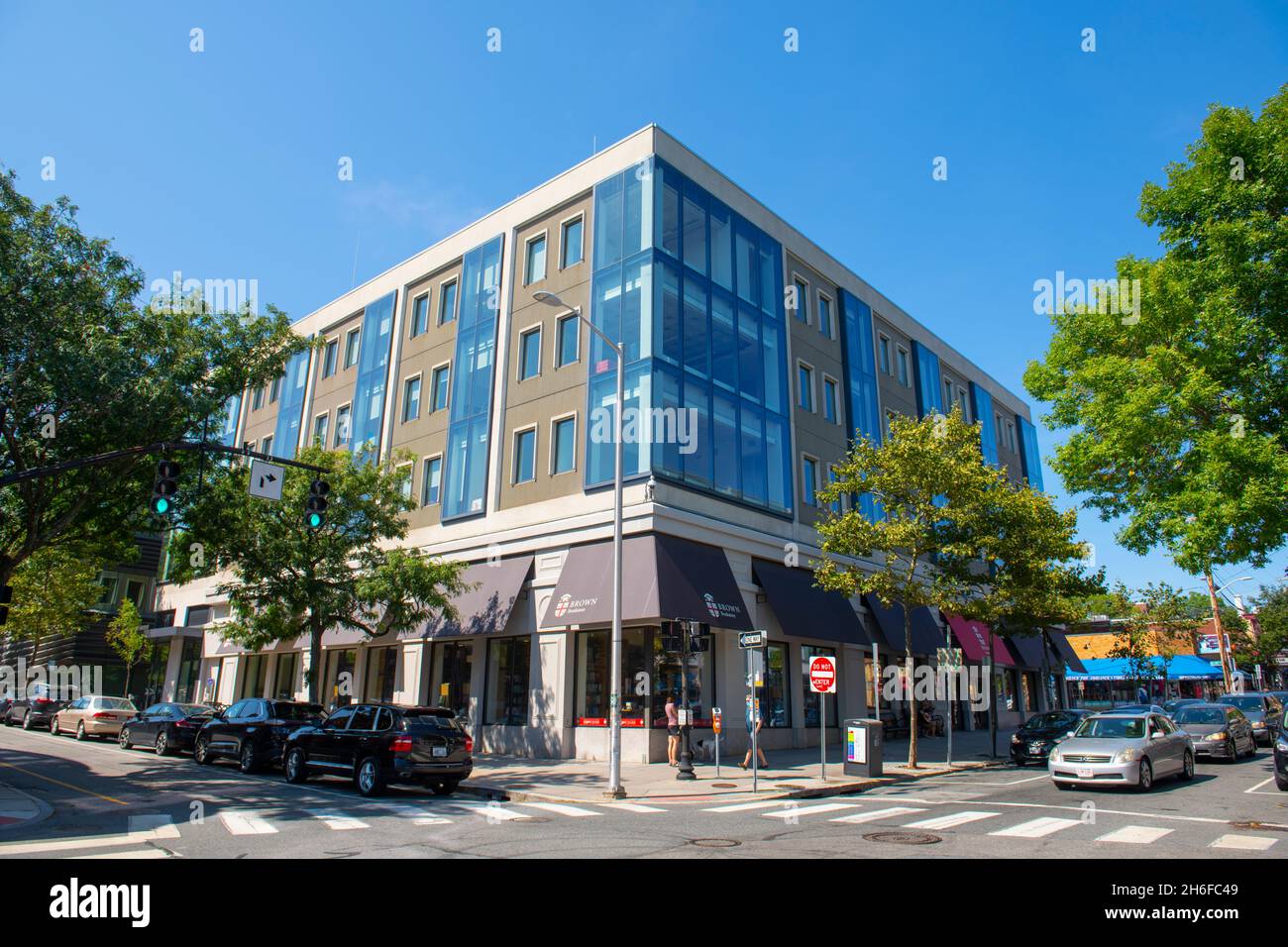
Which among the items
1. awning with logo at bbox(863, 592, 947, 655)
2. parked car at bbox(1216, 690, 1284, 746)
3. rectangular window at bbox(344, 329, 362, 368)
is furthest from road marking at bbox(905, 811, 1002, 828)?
rectangular window at bbox(344, 329, 362, 368)

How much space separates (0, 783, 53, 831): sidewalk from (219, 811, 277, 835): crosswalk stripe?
2.52 meters

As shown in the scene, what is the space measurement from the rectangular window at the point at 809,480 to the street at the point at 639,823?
13.2 m

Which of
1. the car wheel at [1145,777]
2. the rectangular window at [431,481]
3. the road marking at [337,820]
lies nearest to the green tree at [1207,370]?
the car wheel at [1145,777]

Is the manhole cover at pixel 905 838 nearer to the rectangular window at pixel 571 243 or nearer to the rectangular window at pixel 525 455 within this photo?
the rectangular window at pixel 525 455

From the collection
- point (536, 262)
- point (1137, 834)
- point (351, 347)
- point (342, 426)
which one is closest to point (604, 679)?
point (1137, 834)

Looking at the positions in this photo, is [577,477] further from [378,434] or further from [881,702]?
[881,702]

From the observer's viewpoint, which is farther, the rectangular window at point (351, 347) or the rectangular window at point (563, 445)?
the rectangular window at point (351, 347)

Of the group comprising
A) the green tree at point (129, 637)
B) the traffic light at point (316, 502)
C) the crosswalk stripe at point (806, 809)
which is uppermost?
the traffic light at point (316, 502)

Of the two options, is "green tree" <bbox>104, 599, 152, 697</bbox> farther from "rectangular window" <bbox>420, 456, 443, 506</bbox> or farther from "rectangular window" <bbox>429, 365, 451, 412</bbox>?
"rectangular window" <bbox>429, 365, 451, 412</bbox>

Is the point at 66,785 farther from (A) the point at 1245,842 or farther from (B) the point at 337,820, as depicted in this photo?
(A) the point at 1245,842

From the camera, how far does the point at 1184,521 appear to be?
60.6ft

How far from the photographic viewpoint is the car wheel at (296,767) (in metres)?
17.0

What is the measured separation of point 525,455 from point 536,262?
751cm

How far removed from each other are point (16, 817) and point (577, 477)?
624 inches
